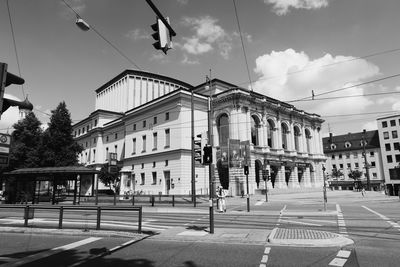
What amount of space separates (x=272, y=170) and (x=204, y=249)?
45955mm

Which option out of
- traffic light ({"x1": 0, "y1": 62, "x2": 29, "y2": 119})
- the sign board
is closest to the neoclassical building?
the sign board

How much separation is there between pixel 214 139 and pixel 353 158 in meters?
65.4

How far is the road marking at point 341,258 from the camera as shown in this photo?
6819 mm

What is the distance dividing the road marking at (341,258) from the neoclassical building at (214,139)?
3235 centimetres

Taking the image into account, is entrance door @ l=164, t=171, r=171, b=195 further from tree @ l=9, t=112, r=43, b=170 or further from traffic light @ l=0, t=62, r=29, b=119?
traffic light @ l=0, t=62, r=29, b=119

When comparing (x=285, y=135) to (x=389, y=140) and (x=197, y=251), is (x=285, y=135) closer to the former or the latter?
(x=389, y=140)

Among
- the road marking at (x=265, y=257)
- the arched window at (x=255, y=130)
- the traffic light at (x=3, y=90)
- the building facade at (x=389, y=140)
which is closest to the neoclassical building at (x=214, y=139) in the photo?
the arched window at (x=255, y=130)

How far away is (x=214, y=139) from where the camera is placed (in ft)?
165

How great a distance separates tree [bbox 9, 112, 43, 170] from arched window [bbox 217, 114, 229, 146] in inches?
1065

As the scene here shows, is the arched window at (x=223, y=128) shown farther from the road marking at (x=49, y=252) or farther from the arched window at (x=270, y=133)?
the road marking at (x=49, y=252)

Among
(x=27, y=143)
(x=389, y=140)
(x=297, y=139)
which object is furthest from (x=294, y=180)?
(x=389, y=140)

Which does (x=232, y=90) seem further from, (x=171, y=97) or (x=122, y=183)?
(x=122, y=183)

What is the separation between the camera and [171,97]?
160 feet

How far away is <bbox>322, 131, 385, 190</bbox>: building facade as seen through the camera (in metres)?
90.7
